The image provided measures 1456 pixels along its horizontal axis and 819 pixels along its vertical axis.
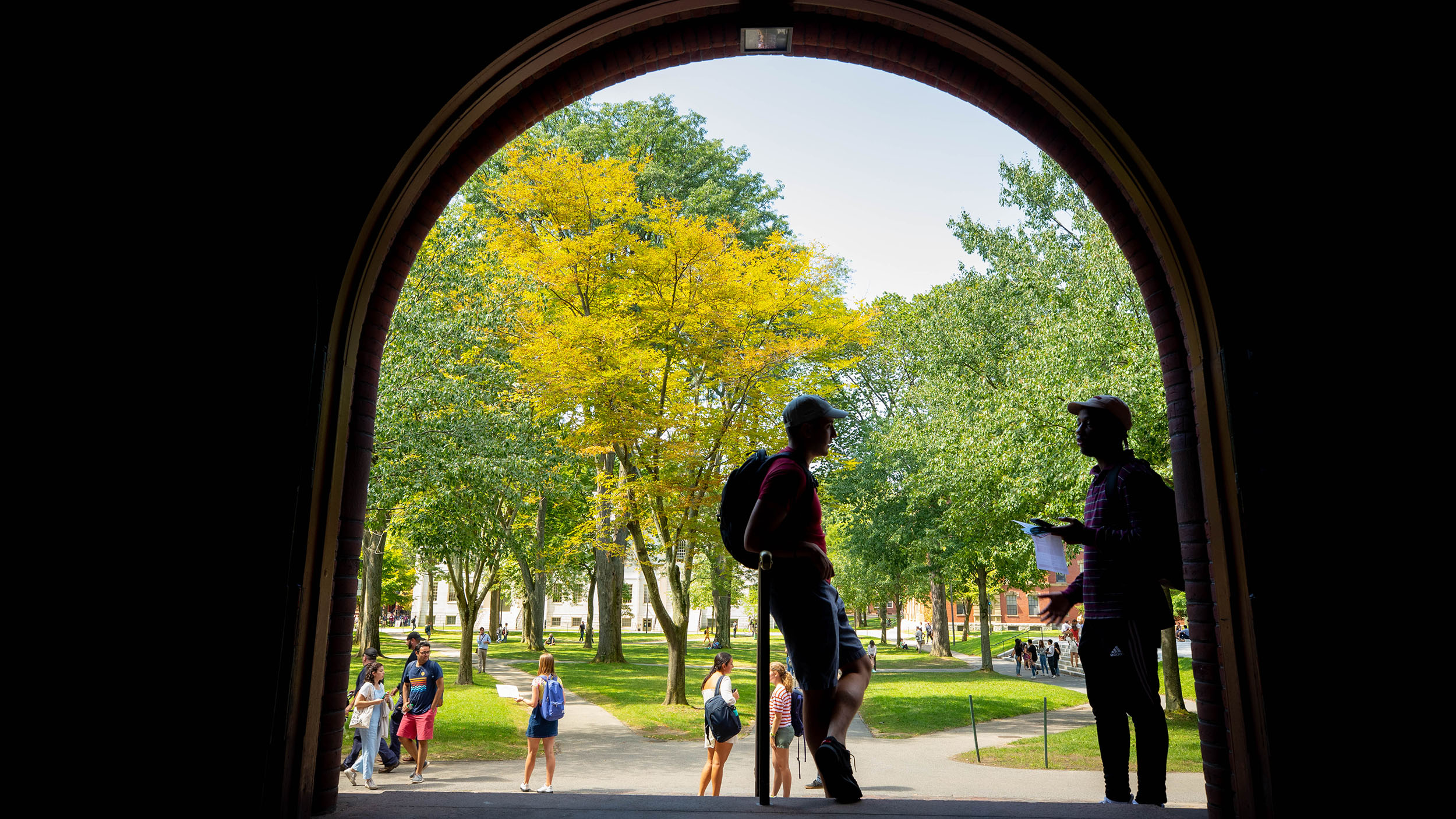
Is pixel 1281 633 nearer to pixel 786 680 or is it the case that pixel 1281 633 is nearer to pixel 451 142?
pixel 451 142

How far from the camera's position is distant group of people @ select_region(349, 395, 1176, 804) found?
342 centimetres

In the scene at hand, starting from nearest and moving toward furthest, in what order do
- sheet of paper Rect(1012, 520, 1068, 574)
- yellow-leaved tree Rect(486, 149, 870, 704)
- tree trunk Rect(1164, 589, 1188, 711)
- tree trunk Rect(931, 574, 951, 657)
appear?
sheet of paper Rect(1012, 520, 1068, 574), yellow-leaved tree Rect(486, 149, 870, 704), tree trunk Rect(1164, 589, 1188, 711), tree trunk Rect(931, 574, 951, 657)

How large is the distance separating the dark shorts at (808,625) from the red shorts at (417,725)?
9141 mm

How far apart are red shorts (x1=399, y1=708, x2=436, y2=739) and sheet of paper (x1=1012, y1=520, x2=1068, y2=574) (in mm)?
9443

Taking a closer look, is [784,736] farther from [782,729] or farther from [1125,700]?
[1125,700]

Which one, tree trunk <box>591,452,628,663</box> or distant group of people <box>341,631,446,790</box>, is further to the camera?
tree trunk <box>591,452,628,663</box>

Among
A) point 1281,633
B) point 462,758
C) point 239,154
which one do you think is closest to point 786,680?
point 462,758

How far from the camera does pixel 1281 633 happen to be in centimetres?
291

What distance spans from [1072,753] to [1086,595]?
10726 mm

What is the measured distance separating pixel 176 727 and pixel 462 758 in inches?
422

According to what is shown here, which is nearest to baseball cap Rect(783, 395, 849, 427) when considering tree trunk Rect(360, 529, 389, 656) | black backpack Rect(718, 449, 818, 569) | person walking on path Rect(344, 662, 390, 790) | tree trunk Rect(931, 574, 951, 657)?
black backpack Rect(718, 449, 818, 569)

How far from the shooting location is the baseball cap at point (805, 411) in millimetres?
3686

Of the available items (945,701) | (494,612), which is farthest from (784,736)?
(494,612)

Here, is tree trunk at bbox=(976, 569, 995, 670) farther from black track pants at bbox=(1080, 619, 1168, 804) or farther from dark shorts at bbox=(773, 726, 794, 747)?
black track pants at bbox=(1080, 619, 1168, 804)
